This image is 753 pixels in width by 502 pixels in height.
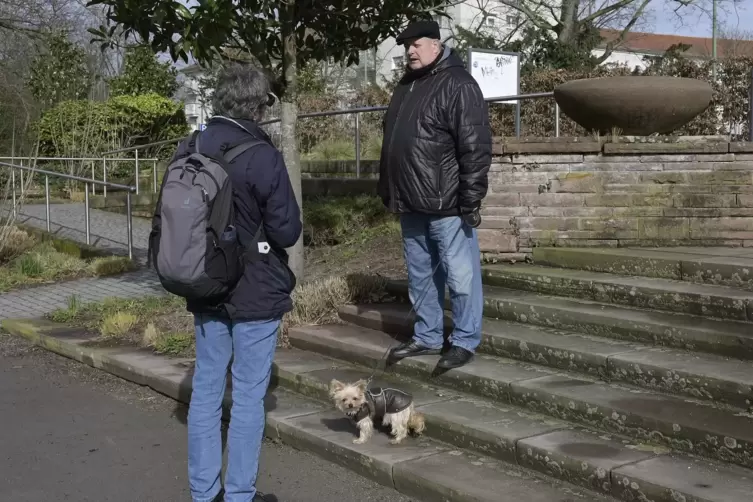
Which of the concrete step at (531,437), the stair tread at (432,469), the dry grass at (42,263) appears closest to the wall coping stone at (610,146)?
the concrete step at (531,437)

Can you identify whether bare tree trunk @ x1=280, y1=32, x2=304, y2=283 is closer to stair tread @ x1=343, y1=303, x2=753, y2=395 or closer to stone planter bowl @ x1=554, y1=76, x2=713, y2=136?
stair tread @ x1=343, y1=303, x2=753, y2=395

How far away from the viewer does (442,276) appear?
577cm

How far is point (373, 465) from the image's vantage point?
456cm

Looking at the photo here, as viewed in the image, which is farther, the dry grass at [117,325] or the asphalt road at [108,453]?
the dry grass at [117,325]

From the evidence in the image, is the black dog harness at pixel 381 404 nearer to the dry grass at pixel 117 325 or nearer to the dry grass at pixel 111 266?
the dry grass at pixel 117 325

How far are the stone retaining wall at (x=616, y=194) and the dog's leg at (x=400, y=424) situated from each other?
283 centimetres

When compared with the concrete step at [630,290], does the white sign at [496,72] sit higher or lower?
higher

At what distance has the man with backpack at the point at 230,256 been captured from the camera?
3.68m

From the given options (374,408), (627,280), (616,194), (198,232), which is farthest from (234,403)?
(616,194)

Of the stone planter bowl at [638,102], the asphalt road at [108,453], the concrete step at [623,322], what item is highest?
the stone planter bowl at [638,102]

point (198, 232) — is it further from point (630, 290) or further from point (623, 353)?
point (630, 290)

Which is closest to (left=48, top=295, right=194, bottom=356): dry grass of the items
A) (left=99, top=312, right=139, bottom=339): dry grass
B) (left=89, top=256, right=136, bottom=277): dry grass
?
(left=99, top=312, right=139, bottom=339): dry grass

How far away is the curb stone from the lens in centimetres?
411

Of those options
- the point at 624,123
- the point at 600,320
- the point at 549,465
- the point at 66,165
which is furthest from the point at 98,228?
the point at 549,465
